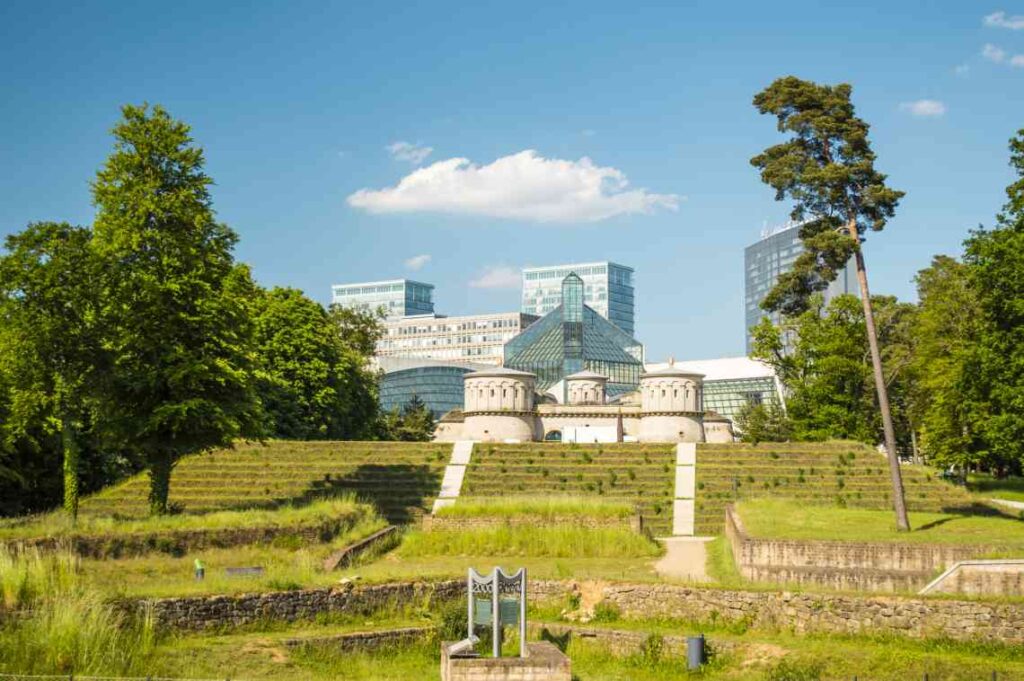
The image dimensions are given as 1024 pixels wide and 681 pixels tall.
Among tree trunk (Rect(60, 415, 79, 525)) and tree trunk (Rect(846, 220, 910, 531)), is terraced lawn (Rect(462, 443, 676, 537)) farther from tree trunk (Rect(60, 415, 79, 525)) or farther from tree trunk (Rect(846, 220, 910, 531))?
tree trunk (Rect(60, 415, 79, 525))

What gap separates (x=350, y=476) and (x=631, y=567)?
22331 millimetres

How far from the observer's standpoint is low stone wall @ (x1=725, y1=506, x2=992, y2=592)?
2712 cm

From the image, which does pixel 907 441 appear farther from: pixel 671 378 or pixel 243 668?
pixel 243 668

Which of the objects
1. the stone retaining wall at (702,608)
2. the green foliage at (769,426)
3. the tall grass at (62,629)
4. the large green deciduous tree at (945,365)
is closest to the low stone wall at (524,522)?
the stone retaining wall at (702,608)

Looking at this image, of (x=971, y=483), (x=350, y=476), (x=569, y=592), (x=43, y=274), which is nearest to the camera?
(x=569, y=592)

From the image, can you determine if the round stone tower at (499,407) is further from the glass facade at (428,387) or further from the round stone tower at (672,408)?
the glass facade at (428,387)

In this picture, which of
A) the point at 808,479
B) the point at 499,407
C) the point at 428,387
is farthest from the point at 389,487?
the point at 428,387

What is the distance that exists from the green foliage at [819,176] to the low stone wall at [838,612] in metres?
16.4

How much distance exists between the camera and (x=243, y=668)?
18.9 metres

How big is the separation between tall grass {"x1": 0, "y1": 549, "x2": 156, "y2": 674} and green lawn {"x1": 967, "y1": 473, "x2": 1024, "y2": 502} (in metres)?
46.7

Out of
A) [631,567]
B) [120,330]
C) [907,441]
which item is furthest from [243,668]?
[907,441]

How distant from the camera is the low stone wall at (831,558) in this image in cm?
2712

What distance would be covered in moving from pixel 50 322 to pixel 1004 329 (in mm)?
31994

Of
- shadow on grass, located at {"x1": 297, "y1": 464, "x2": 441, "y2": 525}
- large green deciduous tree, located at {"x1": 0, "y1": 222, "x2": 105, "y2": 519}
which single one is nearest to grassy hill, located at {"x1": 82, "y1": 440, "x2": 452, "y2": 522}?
shadow on grass, located at {"x1": 297, "y1": 464, "x2": 441, "y2": 525}
